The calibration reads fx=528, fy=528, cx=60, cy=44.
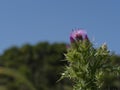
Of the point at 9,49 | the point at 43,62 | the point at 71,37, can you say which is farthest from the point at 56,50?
the point at 71,37

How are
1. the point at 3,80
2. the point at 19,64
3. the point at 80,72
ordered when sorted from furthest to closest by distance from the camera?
1. the point at 19,64
2. the point at 3,80
3. the point at 80,72

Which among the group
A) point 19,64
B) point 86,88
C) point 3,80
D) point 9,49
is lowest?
point 86,88

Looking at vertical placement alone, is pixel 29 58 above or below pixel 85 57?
above

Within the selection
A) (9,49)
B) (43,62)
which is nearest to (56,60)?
(43,62)

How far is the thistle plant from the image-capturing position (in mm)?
6512

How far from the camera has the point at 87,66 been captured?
254 inches

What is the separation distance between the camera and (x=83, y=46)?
21.6 ft

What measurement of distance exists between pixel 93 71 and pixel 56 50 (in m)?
64.6

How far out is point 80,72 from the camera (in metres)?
6.52

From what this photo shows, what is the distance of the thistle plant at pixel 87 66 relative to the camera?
6.51 m

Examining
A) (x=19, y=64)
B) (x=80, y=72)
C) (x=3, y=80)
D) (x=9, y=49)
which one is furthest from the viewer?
(x=9, y=49)

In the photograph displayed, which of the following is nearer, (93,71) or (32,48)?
(93,71)

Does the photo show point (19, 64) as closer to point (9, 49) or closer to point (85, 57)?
point (9, 49)

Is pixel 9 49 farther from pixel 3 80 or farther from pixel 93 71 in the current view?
pixel 93 71
